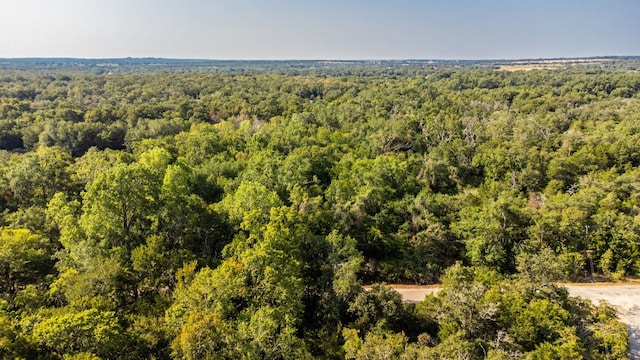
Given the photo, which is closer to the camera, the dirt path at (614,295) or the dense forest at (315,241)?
the dense forest at (315,241)

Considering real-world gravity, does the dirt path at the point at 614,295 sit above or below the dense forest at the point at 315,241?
below

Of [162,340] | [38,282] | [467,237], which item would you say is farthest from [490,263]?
[38,282]

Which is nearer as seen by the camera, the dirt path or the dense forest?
the dense forest

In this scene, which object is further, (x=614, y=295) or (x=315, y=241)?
(x=614, y=295)

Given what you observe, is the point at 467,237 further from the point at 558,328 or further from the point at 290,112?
the point at 290,112

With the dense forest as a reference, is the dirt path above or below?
below
